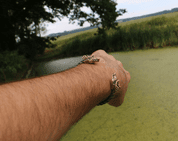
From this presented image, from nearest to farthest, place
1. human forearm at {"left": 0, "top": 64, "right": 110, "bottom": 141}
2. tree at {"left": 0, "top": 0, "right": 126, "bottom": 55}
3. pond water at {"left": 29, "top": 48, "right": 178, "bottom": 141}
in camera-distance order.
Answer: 1. human forearm at {"left": 0, "top": 64, "right": 110, "bottom": 141}
2. pond water at {"left": 29, "top": 48, "right": 178, "bottom": 141}
3. tree at {"left": 0, "top": 0, "right": 126, "bottom": 55}

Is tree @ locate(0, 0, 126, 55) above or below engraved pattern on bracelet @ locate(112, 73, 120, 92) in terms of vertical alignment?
above

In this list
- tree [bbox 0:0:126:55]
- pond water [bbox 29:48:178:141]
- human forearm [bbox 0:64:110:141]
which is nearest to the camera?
human forearm [bbox 0:64:110:141]

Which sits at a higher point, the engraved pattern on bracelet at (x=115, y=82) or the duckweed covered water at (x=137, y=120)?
the engraved pattern on bracelet at (x=115, y=82)

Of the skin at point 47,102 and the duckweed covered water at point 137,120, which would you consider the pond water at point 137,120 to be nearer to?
the duckweed covered water at point 137,120

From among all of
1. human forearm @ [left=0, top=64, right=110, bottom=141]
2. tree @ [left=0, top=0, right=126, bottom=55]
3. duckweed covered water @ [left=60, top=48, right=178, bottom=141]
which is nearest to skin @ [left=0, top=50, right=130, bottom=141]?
human forearm @ [left=0, top=64, right=110, bottom=141]

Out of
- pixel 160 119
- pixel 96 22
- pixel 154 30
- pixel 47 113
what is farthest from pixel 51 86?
pixel 96 22

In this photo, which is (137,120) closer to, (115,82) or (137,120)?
(137,120)

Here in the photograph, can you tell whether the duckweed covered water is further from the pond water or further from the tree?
the tree

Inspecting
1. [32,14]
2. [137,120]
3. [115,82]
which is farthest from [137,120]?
[32,14]

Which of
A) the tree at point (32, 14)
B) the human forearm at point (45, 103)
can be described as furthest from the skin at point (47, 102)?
the tree at point (32, 14)
